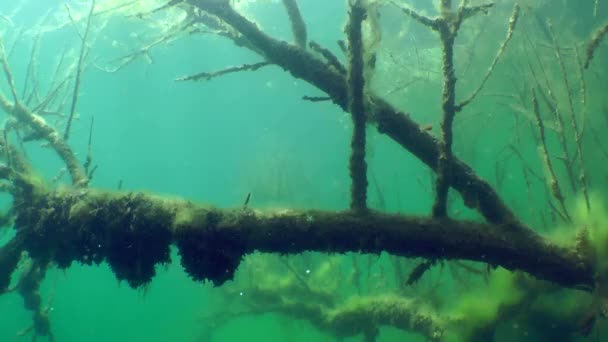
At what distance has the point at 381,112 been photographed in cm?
375

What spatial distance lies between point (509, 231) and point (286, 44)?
8.15 ft

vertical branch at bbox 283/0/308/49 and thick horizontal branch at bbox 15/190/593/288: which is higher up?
vertical branch at bbox 283/0/308/49

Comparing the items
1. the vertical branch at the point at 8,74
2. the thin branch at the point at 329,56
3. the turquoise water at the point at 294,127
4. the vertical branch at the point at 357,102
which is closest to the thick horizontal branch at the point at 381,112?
the thin branch at the point at 329,56

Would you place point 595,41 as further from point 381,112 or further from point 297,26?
point 297,26

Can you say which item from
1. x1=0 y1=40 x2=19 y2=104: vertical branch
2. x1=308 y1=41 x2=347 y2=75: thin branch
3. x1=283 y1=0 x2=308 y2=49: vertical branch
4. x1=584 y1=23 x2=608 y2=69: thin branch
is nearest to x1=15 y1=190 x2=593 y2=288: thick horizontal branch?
x1=308 y1=41 x2=347 y2=75: thin branch

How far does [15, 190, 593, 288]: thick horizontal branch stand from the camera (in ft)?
11.3

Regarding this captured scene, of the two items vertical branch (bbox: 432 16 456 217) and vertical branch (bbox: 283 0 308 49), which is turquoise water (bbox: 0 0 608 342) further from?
vertical branch (bbox: 283 0 308 49)

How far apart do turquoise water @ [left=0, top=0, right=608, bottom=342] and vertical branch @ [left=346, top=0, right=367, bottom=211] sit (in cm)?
28

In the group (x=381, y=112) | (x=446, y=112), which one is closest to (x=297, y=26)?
(x=381, y=112)

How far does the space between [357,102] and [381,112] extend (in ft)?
1.90

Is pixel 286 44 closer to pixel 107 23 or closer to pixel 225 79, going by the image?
pixel 107 23

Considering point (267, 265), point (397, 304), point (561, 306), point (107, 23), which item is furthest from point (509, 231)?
point (107, 23)

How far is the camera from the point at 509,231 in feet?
12.0

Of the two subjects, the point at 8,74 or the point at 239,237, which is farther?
the point at 8,74
